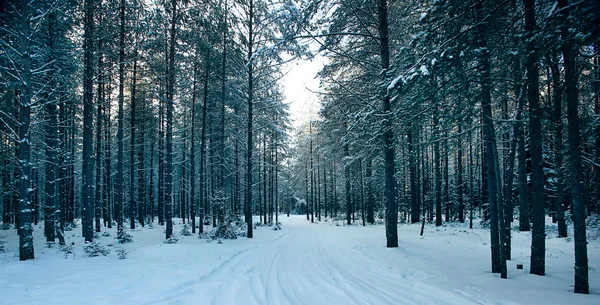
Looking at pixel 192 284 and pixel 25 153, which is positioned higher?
pixel 25 153

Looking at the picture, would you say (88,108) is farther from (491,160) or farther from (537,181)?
(537,181)

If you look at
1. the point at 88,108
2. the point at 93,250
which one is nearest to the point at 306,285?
the point at 93,250

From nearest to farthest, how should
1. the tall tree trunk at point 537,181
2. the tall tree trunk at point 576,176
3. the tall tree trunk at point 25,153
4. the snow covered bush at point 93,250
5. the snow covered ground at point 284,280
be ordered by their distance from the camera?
the snow covered ground at point 284,280, the tall tree trunk at point 576,176, the tall tree trunk at point 537,181, the tall tree trunk at point 25,153, the snow covered bush at point 93,250

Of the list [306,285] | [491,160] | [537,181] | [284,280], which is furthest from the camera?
[491,160]

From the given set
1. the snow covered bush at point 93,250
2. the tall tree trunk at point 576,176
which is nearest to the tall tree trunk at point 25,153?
the snow covered bush at point 93,250

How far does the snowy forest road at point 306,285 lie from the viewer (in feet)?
15.0

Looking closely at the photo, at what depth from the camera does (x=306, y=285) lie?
5430 millimetres

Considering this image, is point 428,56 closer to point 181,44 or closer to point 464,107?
point 464,107

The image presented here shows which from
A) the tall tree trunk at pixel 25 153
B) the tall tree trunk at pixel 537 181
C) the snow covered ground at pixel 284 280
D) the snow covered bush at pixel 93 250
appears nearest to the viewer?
the snow covered ground at pixel 284 280

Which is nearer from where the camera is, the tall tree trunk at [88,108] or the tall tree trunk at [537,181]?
the tall tree trunk at [537,181]

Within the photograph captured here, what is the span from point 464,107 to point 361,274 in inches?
176

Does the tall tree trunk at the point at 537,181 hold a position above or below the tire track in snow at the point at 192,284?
above

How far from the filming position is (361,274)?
640 centimetres

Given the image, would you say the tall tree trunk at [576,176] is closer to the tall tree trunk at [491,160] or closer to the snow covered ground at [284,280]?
the snow covered ground at [284,280]
